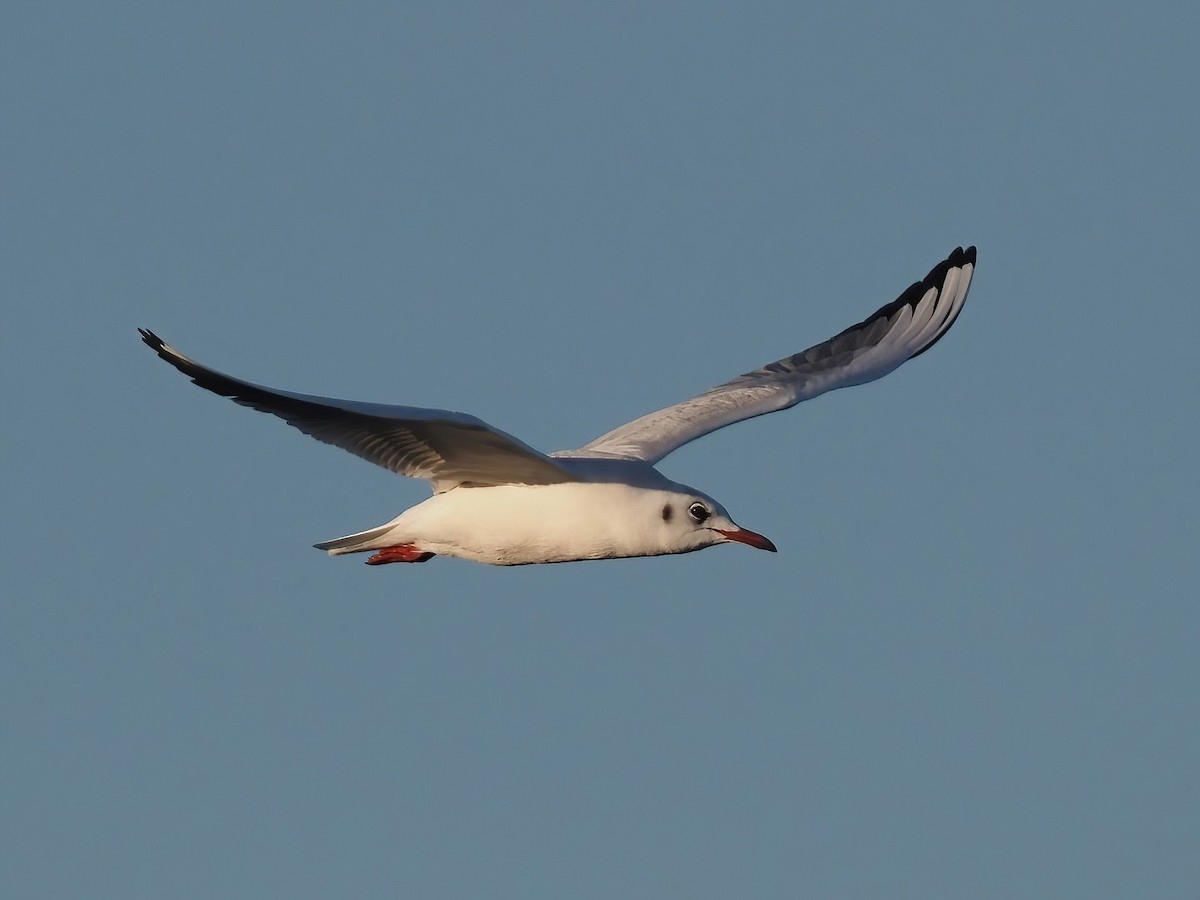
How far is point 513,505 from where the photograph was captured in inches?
524

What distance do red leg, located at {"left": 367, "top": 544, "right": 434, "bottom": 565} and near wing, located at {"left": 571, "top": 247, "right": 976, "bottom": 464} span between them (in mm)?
1484

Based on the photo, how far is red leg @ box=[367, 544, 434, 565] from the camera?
1399 cm

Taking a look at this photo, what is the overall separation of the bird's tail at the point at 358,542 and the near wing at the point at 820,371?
172cm

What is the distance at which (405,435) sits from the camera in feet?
42.0

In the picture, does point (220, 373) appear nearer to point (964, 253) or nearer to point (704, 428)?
point (704, 428)

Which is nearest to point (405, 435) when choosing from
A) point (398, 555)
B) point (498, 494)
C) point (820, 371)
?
point (498, 494)

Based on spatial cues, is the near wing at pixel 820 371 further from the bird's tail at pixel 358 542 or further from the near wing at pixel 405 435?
the bird's tail at pixel 358 542

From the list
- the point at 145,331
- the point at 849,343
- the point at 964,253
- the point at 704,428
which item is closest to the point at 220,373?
the point at 145,331

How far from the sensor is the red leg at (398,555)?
45.9 ft

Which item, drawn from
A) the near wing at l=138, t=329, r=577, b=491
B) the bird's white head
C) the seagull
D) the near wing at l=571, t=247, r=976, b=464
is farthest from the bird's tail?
the bird's white head

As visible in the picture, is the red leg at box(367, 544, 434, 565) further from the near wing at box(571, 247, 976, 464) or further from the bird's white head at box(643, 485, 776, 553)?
the bird's white head at box(643, 485, 776, 553)

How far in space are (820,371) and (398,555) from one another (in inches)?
209

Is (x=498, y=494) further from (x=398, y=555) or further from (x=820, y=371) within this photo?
(x=820, y=371)

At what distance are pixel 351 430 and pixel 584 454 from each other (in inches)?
101
